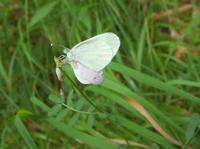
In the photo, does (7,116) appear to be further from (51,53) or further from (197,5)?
(197,5)

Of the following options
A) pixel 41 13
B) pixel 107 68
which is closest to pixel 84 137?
pixel 107 68

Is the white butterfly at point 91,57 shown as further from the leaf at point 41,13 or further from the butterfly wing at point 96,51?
the leaf at point 41,13

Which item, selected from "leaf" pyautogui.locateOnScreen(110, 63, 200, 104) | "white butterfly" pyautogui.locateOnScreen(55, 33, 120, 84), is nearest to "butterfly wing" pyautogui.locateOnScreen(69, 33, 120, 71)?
"white butterfly" pyautogui.locateOnScreen(55, 33, 120, 84)

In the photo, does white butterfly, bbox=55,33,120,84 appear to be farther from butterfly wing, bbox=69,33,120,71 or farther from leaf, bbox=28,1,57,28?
leaf, bbox=28,1,57,28

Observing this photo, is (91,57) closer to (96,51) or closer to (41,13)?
(96,51)

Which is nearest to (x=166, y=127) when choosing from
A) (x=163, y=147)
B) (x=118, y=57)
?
(x=163, y=147)
